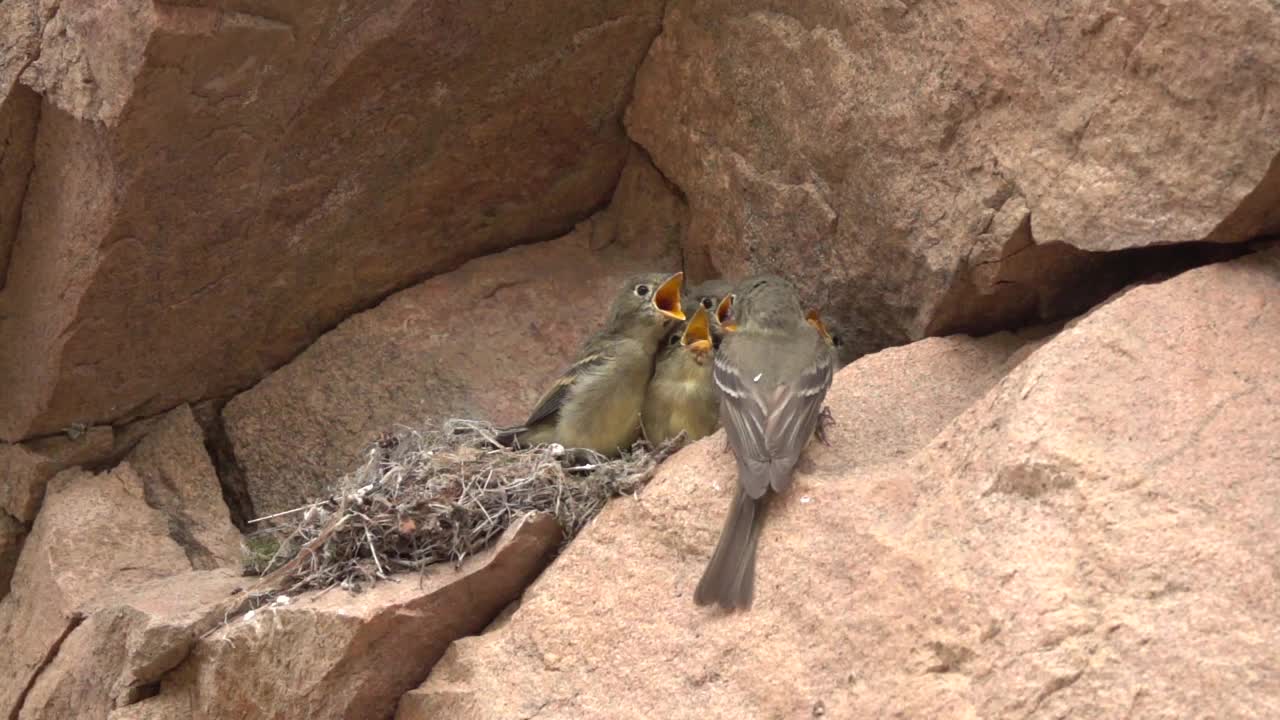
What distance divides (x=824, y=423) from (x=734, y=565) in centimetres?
87

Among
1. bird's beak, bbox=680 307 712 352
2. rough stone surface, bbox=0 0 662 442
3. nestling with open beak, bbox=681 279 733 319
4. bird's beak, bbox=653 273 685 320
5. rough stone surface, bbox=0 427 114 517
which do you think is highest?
rough stone surface, bbox=0 0 662 442

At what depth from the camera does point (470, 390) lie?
760cm

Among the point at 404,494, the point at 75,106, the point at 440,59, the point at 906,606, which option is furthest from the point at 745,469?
the point at 75,106

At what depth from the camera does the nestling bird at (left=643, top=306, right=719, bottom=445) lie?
22.9 feet

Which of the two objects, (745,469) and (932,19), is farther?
(932,19)

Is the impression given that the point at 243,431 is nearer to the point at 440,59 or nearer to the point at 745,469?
the point at 440,59

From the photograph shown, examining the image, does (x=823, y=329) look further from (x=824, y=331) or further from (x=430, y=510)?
(x=430, y=510)

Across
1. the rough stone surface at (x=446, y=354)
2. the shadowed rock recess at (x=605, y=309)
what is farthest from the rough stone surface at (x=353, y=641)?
the rough stone surface at (x=446, y=354)

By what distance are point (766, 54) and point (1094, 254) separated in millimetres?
1619

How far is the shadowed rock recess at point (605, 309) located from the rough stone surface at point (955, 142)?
0.01 metres

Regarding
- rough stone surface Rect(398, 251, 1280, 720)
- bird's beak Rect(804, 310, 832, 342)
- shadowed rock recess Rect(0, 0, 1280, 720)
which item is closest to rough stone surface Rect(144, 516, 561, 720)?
shadowed rock recess Rect(0, 0, 1280, 720)

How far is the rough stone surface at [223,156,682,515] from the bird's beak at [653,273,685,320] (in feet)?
2.05

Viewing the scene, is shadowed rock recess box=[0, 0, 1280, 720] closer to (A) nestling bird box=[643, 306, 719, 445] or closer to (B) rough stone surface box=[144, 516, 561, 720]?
(B) rough stone surface box=[144, 516, 561, 720]

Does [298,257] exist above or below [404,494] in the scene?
above
